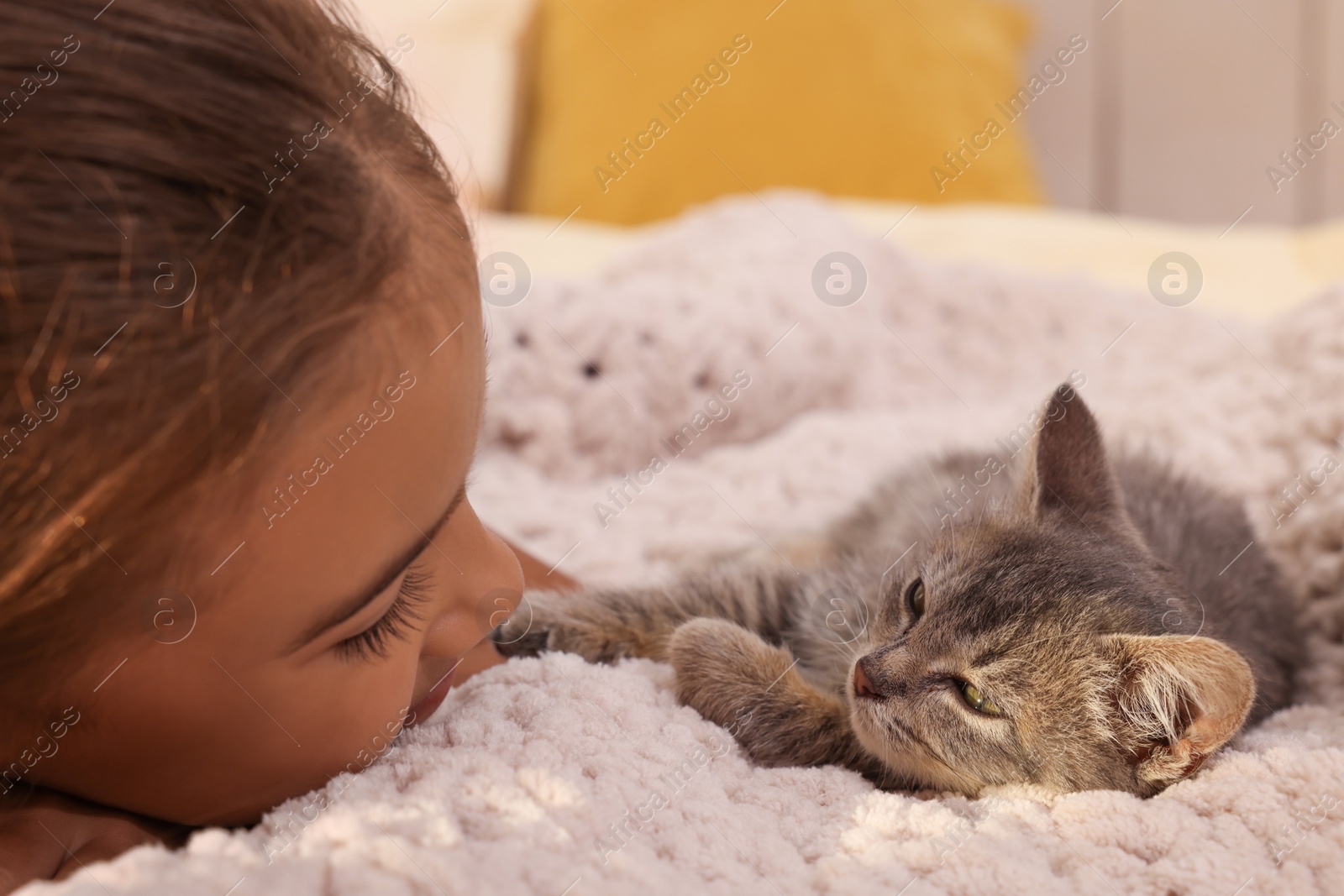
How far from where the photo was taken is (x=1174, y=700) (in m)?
0.92

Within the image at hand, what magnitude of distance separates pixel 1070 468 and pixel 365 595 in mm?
867

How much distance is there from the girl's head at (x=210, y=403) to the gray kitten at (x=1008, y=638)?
0.43 m

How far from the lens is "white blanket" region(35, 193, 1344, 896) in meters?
0.70

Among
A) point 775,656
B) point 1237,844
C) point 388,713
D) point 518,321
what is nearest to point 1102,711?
point 1237,844

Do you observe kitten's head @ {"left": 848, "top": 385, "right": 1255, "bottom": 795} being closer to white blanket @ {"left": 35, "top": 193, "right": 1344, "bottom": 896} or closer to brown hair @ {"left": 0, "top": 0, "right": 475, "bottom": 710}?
white blanket @ {"left": 35, "top": 193, "right": 1344, "bottom": 896}

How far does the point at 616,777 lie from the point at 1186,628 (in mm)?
631

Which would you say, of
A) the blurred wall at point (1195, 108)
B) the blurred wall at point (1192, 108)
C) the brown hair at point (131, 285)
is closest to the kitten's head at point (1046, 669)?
the brown hair at point (131, 285)

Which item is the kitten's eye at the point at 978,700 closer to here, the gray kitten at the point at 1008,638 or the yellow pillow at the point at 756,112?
the gray kitten at the point at 1008,638

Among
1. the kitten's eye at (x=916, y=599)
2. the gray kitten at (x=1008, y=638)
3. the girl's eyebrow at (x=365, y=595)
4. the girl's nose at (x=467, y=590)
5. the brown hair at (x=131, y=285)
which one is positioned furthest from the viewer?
the kitten's eye at (x=916, y=599)

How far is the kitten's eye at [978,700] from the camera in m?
1.02

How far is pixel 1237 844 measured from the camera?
75 cm

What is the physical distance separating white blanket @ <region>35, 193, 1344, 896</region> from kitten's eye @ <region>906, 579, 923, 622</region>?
0.24 meters

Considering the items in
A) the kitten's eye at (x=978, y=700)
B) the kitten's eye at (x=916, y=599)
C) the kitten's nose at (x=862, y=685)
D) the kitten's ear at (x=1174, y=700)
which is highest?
the kitten's ear at (x=1174, y=700)

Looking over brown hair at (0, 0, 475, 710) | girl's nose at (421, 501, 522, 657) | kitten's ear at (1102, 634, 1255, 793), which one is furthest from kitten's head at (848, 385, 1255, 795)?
brown hair at (0, 0, 475, 710)
